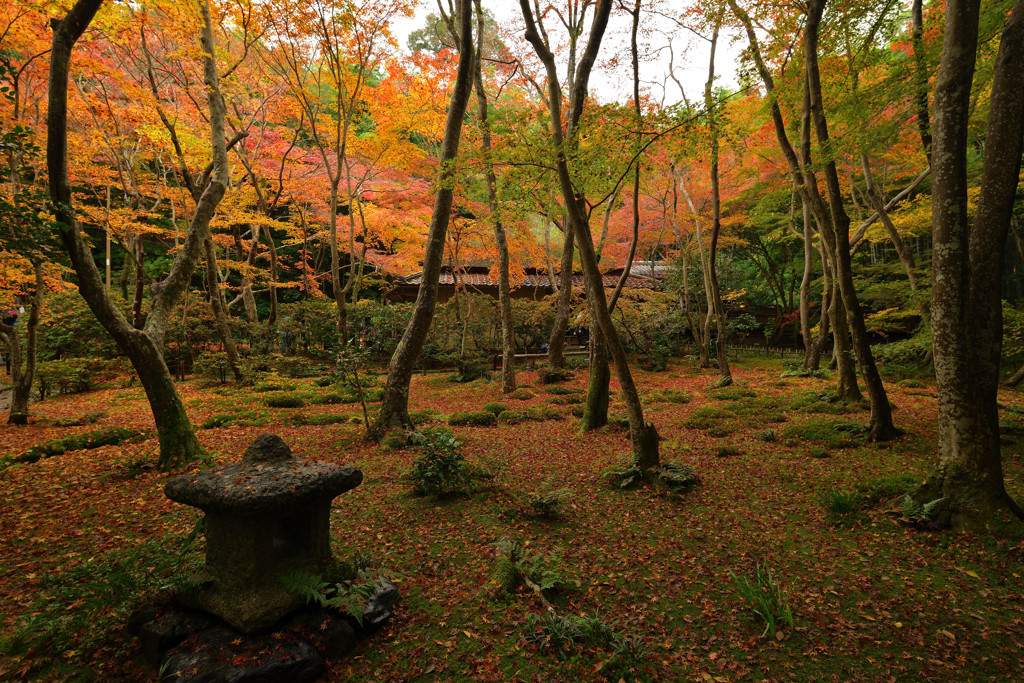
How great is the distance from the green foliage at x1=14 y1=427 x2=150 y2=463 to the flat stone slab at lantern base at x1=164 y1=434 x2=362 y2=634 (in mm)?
5122

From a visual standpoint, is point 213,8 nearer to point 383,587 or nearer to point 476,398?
point 476,398

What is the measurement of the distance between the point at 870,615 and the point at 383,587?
3.25 m

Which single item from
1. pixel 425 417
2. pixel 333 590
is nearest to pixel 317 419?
pixel 425 417

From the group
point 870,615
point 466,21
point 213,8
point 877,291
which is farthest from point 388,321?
point 877,291

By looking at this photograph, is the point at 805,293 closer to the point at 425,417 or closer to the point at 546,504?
the point at 425,417

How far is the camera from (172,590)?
255 centimetres

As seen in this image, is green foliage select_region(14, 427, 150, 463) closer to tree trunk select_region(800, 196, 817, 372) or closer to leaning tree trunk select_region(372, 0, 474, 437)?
leaning tree trunk select_region(372, 0, 474, 437)

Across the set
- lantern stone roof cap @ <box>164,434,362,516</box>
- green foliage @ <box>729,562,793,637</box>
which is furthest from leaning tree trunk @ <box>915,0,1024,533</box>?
lantern stone roof cap @ <box>164,434,362,516</box>

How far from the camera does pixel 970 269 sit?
3756 millimetres

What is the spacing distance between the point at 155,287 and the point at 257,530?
4641mm

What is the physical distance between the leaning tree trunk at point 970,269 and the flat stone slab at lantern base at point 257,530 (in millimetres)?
4958

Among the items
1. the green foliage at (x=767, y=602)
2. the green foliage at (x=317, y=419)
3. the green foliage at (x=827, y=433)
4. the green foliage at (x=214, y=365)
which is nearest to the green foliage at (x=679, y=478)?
the green foliage at (x=767, y=602)

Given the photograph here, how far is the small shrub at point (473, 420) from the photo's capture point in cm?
854

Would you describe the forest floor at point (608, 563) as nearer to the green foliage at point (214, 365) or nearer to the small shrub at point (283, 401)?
the small shrub at point (283, 401)
